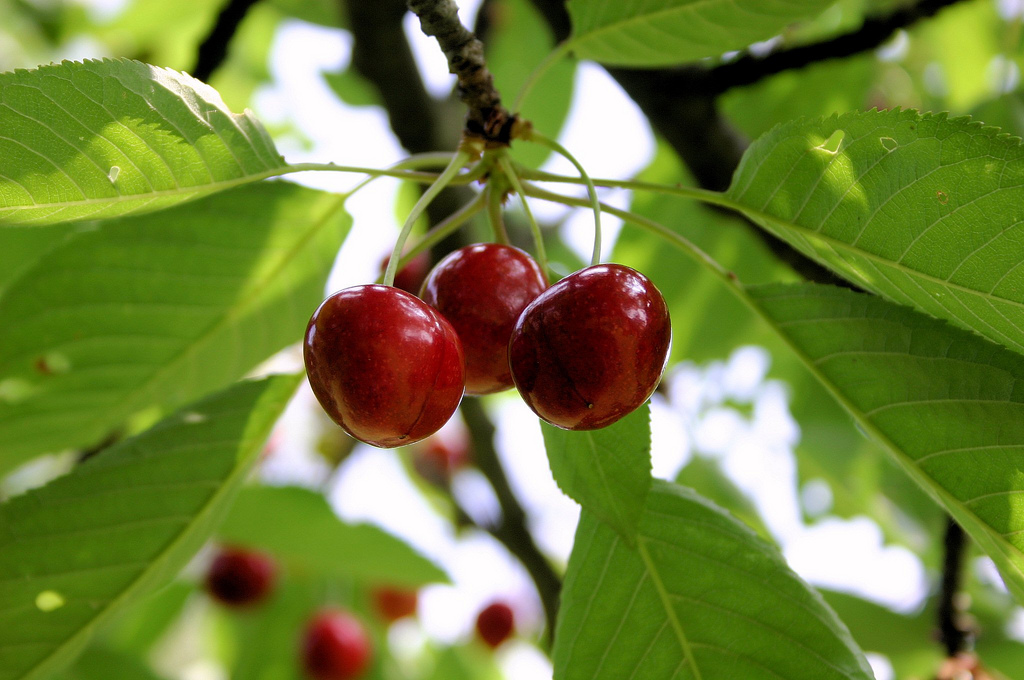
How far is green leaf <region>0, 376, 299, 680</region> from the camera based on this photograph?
1244 mm

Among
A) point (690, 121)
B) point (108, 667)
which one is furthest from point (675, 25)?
point (108, 667)

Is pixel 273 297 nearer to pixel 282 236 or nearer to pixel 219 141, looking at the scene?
pixel 282 236

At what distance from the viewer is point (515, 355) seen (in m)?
0.88

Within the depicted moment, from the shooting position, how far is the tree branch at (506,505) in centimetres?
233

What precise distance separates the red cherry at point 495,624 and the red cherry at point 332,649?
32.0 inches

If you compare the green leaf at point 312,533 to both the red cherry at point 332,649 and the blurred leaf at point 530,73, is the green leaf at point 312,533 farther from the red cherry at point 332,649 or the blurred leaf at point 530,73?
the blurred leaf at point 530,73

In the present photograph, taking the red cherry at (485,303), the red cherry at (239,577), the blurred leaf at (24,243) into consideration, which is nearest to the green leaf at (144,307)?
the blurred leaf at (24,243)

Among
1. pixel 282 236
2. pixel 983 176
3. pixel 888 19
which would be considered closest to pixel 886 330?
pixel 983 176

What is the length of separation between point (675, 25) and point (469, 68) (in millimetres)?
367

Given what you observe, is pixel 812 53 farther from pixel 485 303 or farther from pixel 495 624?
pixel 495 624

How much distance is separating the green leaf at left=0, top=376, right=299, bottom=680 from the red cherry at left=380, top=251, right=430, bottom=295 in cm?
50

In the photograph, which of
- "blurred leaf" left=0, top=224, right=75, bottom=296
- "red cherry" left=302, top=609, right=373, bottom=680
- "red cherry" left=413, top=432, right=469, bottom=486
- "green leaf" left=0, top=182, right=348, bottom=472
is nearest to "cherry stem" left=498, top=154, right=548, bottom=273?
"green leaf" left=0, top=182, right=348, bottom=472

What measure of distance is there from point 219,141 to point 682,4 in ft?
2.27

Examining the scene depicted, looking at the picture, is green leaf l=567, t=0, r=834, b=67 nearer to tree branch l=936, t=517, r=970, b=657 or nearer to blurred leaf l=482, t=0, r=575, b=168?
blurred leaf l=482, t=0, r=575, b=168
